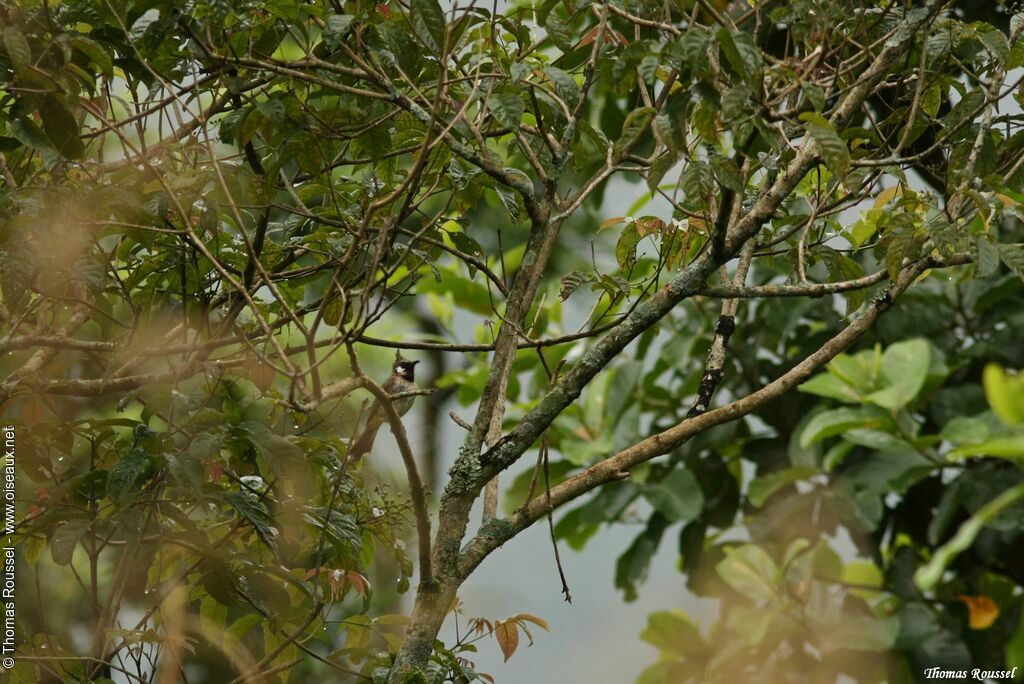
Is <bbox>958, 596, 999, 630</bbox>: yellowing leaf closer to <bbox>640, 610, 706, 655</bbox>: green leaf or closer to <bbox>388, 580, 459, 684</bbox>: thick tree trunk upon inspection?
<bbox>640, 610, 706, 655</bbox>: green leaf

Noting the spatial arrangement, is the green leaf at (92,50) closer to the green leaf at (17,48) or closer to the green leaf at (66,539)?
the green leaf at (17,48)

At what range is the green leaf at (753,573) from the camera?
382 centimetres

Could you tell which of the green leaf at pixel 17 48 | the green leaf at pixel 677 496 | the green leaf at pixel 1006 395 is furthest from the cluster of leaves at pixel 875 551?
the green leaf at pixel 1006 395

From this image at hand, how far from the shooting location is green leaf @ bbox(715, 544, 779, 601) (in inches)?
150

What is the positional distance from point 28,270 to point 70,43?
418 millimetres

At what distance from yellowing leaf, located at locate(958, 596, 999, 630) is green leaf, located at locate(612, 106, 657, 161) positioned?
2.81 metres

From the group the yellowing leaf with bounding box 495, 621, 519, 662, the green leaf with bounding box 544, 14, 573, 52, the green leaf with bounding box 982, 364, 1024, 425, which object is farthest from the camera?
the yellowing leaf with bounding box 495, 621, 519, 662

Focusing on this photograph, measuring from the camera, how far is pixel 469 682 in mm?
2031

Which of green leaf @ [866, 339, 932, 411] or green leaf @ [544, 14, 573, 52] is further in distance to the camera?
green leaf @ [866, 339, 932, 411]

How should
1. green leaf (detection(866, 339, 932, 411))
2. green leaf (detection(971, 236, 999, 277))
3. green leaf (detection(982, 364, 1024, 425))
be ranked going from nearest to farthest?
green leaf (detection(982, 364, 1024, 425)) < green leaf (detection(971, 236, 999, 277)) < green leaf (detection(866, 339, 932, 411))

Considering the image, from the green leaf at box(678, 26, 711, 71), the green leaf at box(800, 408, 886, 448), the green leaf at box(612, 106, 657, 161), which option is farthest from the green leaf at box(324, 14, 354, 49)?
the green leaf at box(800, 408, 886, 448)

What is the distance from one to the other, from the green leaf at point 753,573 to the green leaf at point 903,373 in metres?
0.71

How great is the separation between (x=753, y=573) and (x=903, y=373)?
911 mm

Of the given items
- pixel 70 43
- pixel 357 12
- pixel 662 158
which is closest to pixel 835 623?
pixel 662 158
